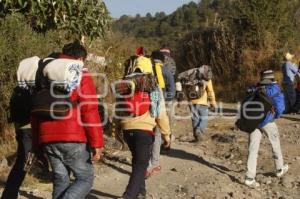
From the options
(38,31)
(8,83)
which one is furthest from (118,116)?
(38,31)

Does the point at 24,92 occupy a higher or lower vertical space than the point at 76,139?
higher

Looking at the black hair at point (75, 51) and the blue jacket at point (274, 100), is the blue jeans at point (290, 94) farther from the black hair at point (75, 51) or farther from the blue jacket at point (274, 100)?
the black hair at point (75, 51)

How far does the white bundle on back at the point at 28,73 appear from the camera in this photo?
21.3 feet

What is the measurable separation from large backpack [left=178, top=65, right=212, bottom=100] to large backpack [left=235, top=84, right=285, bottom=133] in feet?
8.43

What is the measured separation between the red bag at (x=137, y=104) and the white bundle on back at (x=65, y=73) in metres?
1.34

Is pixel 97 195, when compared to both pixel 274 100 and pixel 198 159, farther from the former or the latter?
pixel 274 100

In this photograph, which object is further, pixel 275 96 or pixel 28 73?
pixel 275 96

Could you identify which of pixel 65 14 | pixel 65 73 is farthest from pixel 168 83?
pixel 65 73

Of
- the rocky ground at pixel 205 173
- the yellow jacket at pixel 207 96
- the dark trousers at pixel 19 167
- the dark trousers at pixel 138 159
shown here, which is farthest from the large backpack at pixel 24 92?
the yellow jacket at pixel 207 96

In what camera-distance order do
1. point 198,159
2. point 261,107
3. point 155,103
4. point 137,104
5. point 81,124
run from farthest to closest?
point 198,159, point 261,107, point 155,103, point 137,104, point 81,124

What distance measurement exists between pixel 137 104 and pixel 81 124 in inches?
53.9

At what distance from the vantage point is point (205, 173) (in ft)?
28.7

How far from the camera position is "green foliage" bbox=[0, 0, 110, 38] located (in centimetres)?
1124

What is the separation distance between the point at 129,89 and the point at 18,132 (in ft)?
4.35
